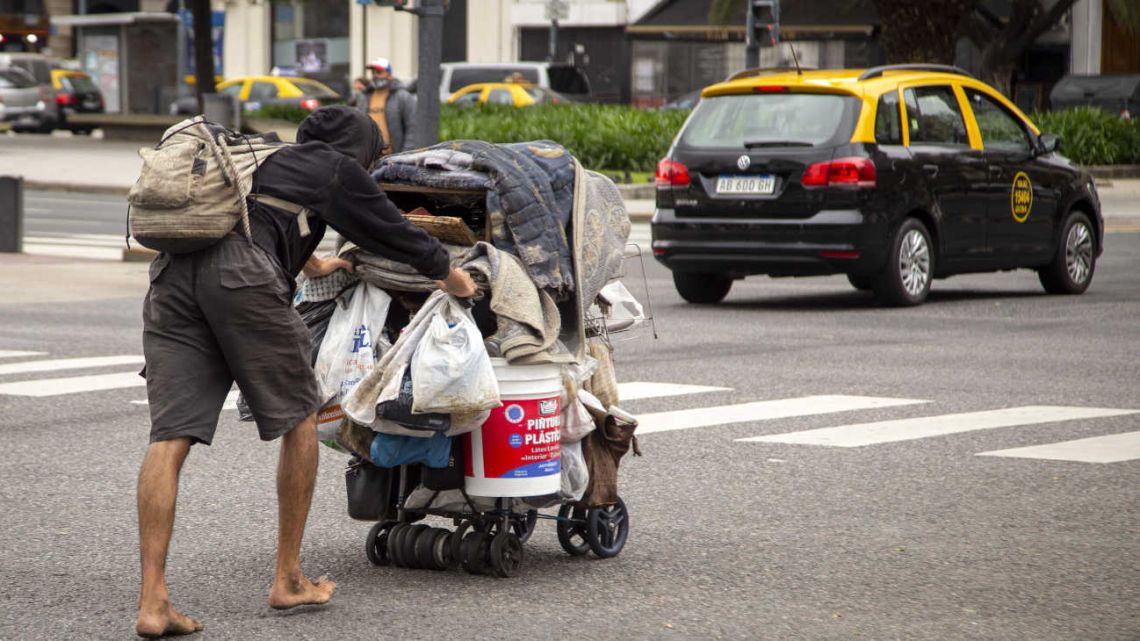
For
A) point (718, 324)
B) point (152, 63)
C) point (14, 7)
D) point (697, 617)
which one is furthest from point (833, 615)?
point (14, 7)

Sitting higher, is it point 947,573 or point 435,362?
point 435,362

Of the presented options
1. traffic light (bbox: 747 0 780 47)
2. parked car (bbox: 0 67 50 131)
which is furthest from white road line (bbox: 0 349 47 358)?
parked car (bbox: 0 67 50 131)

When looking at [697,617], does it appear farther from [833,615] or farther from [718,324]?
[718,324]

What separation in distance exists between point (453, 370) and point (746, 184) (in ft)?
28.4

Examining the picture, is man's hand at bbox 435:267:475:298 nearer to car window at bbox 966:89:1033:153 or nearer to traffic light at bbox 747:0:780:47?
car window at bbox 966:89:1033:153

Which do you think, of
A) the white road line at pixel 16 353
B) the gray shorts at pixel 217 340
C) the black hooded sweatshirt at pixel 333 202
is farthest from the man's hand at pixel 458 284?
the white road line at pixel 16 353

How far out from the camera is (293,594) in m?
5.32

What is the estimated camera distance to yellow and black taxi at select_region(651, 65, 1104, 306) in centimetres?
1373

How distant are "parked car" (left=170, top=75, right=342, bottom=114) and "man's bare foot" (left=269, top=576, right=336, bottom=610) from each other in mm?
36666

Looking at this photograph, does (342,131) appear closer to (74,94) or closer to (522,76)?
(522,76)

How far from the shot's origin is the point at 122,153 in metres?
38.5

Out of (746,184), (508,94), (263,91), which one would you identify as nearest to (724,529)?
(746,184)

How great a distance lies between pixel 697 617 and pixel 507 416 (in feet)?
2.78

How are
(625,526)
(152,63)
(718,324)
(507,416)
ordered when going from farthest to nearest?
(152,63)
(718,324)
(625,526)
(507,416)
